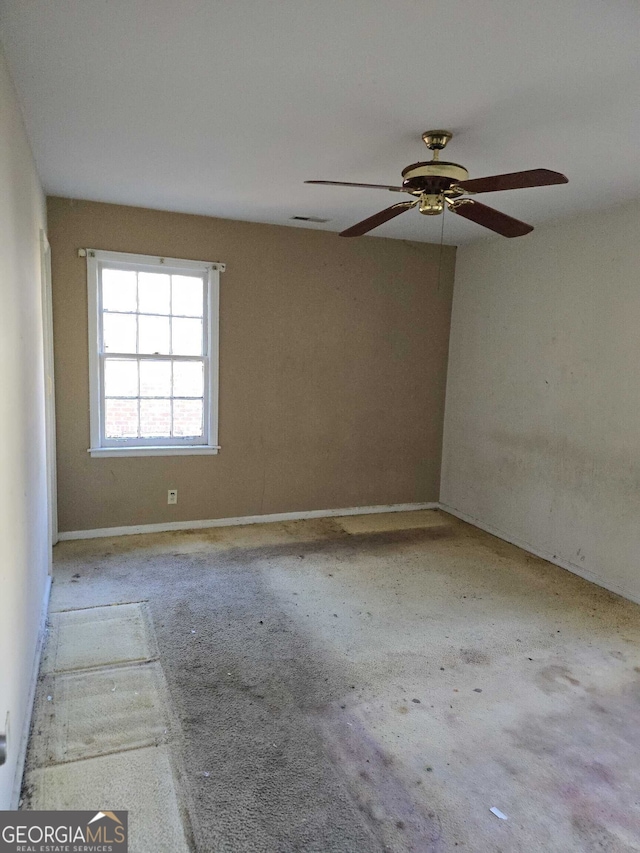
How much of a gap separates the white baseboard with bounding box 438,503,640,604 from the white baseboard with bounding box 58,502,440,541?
0.42 m

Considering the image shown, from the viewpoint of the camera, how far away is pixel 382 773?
1939 millimetres

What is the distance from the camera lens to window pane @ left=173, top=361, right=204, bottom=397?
4.28m

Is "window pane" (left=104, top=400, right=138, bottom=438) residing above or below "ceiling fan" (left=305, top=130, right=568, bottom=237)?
below

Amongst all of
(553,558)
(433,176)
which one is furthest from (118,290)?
(553,558)

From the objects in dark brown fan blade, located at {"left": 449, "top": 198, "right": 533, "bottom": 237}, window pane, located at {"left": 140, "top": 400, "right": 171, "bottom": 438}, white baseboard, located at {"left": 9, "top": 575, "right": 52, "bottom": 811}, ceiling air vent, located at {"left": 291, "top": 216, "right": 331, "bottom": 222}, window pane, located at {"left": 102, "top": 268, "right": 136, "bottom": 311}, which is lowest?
white baseboard, located at {"left": 9, "top": 575, "right": 52, "bottom": 811}

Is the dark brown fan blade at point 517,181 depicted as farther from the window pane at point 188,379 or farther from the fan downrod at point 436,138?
the window pane at point 188,379

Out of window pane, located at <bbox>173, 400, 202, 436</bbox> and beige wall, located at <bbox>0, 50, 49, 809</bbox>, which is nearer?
beige wall, located at <bbox>0, 50, 49, 809</bbox>

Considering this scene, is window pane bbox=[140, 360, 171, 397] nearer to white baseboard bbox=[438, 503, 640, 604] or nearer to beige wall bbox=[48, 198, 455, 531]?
beige wall bbox=[48, 198, 455, 531]

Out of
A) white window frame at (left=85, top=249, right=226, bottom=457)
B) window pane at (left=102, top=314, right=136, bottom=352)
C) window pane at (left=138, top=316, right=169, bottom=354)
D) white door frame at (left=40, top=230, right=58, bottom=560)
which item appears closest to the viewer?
white door frame at (left=40, top=230, right=58, bottom=560)

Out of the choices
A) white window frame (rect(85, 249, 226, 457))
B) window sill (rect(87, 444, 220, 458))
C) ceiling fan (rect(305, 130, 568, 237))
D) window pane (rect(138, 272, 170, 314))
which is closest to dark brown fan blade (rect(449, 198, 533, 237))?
ceiling fan (rect(305, 130, 568, 237))

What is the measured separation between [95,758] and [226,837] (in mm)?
598

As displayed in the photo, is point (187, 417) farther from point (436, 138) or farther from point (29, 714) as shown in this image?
point (436, 138)

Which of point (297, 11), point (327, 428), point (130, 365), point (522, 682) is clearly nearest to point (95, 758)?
point (522, 682)

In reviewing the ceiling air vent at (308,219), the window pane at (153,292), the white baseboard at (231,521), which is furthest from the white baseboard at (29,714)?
the ceiling air vent at (308,219)
